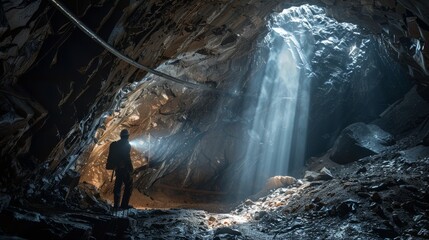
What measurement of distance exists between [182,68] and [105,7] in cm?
359

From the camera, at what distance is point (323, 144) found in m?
11.3

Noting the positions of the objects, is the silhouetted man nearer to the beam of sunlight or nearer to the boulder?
the beam of sunlight

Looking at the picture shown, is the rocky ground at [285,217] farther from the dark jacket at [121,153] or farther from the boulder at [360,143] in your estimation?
the boulder at [360,143]

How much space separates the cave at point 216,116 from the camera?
3.60 metres

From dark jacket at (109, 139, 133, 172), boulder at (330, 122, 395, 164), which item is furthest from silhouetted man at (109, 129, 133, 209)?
boulder at (330, 122, 395, 164)

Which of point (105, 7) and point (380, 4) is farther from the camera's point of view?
point (380, 4)

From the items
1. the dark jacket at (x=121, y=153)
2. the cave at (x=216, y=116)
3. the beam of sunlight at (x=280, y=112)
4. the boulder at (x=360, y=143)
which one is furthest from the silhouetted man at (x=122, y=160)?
the boulder at (x=360, y=143)

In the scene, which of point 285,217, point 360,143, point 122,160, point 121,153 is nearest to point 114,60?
point 121,153

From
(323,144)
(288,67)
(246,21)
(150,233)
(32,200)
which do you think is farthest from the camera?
(323,144)

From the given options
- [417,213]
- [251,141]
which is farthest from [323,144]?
[417,213]

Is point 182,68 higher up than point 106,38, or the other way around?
point 182,68

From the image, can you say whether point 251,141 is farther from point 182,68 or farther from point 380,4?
point 380,4

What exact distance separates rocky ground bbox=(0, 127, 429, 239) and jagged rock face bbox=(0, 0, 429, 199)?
94 cm

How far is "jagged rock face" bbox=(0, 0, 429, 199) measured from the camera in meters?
3.30
